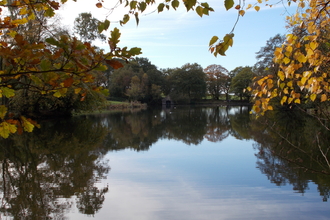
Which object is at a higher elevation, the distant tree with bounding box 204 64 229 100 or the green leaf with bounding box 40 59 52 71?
the distant tree with bounding box 204 64 229 100

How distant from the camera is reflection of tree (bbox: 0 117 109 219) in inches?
155

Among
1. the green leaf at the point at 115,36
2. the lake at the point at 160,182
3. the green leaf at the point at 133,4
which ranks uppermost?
the green leaf at the point at 133,4

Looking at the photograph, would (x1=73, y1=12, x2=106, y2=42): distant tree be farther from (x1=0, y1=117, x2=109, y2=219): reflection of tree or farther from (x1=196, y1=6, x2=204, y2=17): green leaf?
(x1=196, y1=6, x2=204, y2=17): green leaf

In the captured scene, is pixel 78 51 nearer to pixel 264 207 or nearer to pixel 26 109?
pixel 264 207

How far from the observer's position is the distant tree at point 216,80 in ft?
208

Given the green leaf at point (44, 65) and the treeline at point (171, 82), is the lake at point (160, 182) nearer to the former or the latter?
the green leaf at point (44, 65)

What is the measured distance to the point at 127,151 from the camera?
329 inches

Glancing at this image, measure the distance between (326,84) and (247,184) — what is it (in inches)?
125

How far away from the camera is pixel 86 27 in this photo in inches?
1373

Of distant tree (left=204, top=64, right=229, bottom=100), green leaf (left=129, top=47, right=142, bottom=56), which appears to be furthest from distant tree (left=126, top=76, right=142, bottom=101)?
green leaf (left=129, top=47, right=142, bottom=56)

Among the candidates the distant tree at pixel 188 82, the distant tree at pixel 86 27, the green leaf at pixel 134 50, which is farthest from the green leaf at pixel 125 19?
the distant tree at pixel 188 82

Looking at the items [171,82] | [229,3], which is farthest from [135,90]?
[229,3]

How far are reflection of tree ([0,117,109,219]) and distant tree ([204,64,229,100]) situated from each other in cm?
5599

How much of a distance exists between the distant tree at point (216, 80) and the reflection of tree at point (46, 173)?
184 feet
